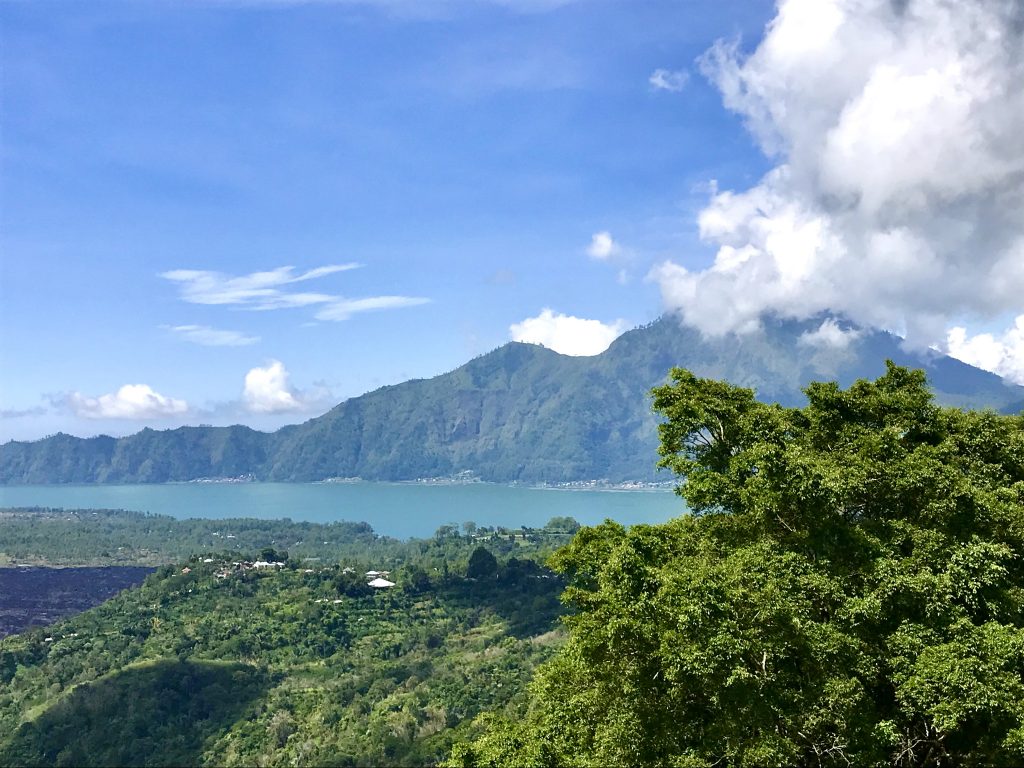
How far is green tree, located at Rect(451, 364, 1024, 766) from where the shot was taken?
1009 cm

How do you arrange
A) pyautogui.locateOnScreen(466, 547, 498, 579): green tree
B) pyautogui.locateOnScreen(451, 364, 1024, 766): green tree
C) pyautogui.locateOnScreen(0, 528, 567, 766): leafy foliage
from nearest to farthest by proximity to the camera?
1. pyautogui.locateOnScreen(451, 364, 1024, 766): green tree
2. pyautogui.locateOnScreen(0, 528, 567, 766): leafy foliage
3. pyautogui.locateOnScreen(466, 547, 498, 579): green tree

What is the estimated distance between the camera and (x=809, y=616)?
10.9 m

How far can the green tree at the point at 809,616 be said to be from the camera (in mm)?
10086

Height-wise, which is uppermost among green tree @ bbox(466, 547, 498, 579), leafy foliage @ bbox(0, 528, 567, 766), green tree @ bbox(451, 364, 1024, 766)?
green tree @ bbox(451, 364, 1024, 766)

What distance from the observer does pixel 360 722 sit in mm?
41250

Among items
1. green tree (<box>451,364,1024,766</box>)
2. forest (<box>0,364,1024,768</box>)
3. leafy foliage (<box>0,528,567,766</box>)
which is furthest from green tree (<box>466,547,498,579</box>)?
green tree (<box>451,364,1024,766</box>)

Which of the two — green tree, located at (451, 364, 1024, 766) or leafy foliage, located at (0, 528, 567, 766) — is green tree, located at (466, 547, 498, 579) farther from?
green tree, located at (451, 364, 1024, 766)

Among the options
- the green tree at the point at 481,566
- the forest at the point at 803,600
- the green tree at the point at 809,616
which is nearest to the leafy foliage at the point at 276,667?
the green tree at the point at 481,566

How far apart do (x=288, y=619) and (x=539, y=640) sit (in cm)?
2202

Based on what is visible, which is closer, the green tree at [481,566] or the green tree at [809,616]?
the green tree at [809,616]

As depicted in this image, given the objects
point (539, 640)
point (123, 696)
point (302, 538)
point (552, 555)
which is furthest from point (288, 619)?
point (302, 538)

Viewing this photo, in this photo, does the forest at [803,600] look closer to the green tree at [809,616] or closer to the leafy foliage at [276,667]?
the green tree at [809,616]

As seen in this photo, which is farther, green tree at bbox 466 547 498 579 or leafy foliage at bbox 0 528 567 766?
green tree at bbox 466 547 498 579

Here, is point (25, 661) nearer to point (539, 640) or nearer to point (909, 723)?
point (539, 640)
